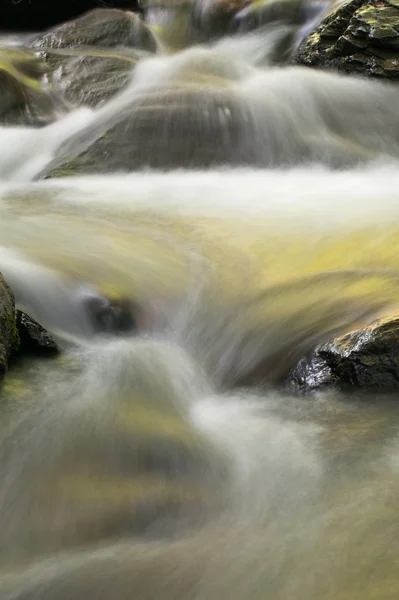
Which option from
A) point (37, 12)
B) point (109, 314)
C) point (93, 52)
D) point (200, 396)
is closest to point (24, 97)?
point (93, 52)

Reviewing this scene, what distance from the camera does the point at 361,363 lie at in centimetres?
267

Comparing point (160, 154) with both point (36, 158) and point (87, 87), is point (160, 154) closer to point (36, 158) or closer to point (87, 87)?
point (36, 158)

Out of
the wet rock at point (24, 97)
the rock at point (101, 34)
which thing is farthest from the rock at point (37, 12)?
the wet rock at point (24, 97)

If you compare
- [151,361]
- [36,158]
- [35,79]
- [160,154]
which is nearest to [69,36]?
[35,79]

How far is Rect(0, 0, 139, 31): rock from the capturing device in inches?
445

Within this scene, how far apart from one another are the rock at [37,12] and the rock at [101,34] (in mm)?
724

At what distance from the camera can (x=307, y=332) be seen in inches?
122

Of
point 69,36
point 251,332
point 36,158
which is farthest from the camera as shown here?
point 69,36

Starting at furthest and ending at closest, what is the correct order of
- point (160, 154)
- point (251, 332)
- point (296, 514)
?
1. point (160, 154)
2. point (251, 332)
3. point (296, 514)

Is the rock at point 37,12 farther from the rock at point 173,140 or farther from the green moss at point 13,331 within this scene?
the green moss at point 13,331

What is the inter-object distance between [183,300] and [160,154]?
321cm

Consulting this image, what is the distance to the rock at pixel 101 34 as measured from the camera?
10.3 meters

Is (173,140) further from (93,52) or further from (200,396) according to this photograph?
(200,396)

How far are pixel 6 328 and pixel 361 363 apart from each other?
1.62 metres
